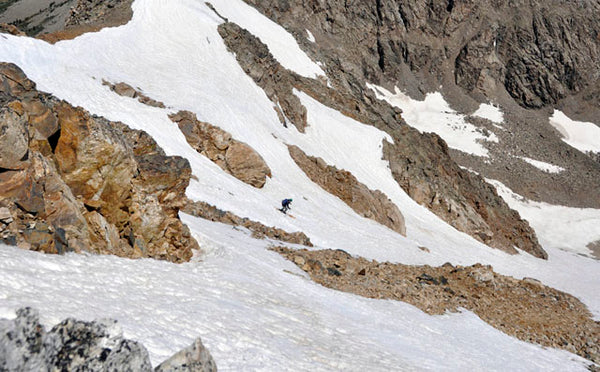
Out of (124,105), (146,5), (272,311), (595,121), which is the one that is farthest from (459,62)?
(272,311)

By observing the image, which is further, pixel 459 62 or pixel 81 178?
pixel 459 62

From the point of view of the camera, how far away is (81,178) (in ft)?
38.1

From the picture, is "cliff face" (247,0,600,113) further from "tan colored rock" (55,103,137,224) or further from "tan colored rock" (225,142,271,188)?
"tan colored rock" (55,103,137,224)

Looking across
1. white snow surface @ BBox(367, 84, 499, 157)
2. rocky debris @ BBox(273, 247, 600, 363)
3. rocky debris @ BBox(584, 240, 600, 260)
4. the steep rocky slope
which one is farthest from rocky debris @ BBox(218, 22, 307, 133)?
the steep rocky slope

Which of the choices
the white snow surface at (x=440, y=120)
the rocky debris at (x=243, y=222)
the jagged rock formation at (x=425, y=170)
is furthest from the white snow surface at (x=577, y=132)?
the rocky debris at (x=243, y=222)

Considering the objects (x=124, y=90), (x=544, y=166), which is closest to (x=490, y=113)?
(x=544, y=166)

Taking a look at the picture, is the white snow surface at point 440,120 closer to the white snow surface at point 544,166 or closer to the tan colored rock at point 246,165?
the white snow surface at point 544,166

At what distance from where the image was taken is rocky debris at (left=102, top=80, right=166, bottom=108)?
89.2ft

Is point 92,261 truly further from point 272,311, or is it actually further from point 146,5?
point 146,5

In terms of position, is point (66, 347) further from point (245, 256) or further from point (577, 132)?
point (577, 132)

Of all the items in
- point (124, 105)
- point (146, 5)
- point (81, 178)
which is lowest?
point (81, 178)

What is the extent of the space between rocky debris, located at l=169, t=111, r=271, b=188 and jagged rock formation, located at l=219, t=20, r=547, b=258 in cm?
1504

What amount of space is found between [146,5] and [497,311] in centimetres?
3809

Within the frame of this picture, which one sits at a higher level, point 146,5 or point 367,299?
point 146,5
